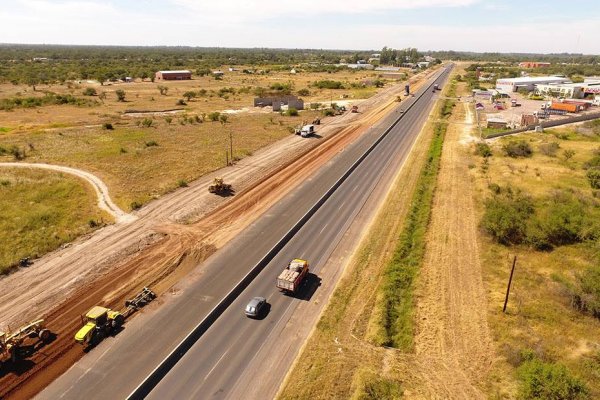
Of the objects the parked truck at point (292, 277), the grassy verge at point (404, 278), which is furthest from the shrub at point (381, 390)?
the parked truck at point (292, 277)

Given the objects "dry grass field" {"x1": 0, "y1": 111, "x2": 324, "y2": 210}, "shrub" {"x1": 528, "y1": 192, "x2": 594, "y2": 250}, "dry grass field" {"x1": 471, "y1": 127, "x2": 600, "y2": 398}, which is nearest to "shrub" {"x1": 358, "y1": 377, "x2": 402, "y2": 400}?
"dry grass field" {"x1": 471, "y1": 127, "x2": 600, "y2": 398}

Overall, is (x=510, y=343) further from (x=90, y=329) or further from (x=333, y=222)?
(x=90, y=329)

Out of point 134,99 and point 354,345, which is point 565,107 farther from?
point 134,99

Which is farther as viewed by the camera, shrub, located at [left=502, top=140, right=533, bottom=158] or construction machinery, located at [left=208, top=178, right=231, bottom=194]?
shrub, located at [left=502, top=140, right=533, bottom=158]

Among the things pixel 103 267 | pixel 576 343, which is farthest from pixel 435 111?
pixel 103 267

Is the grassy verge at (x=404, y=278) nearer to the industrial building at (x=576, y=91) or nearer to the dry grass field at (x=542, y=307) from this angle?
the dry grass field at (x=542, y=307)

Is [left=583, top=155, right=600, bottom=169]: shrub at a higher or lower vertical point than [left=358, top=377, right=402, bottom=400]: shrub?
higher

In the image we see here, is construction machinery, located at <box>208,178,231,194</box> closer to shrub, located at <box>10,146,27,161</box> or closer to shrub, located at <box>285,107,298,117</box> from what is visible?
shrub, located at <box>10,146,27,161</box>
